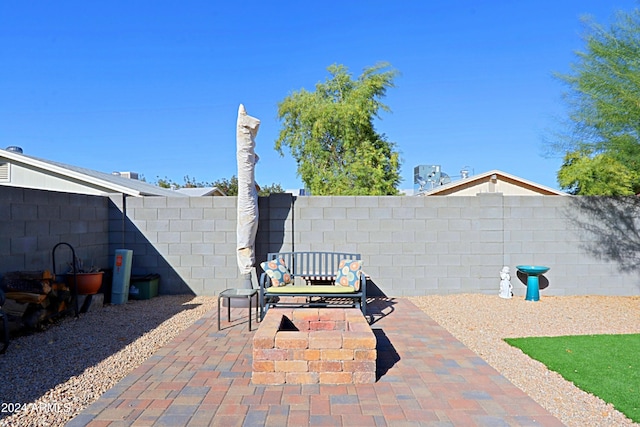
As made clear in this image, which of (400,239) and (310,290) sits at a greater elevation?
(400,239)

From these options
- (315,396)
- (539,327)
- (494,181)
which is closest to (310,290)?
(315,396)

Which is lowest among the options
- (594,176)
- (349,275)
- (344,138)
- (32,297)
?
(32,297)

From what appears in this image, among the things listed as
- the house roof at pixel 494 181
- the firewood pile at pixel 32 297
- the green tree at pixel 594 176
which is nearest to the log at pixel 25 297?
the firewood pile at pixel 32 297

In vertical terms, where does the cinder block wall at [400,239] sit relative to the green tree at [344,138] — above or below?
below

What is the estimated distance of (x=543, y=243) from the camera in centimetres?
750

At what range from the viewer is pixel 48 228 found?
5871mm

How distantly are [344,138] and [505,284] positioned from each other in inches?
425

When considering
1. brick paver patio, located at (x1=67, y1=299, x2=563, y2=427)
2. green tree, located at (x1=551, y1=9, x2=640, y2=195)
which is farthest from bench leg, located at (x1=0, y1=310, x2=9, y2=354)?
green tree, located at (x1=551, y1=9, x2=640, y2=195)

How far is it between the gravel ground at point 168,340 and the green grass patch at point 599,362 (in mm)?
126

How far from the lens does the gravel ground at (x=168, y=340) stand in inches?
118

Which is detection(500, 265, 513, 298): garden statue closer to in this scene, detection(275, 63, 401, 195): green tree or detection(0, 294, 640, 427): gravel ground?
detection(0, 294, 640, 427): gravel ground

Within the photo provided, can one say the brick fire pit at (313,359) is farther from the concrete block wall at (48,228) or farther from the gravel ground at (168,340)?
the concrete block wall at (48,228)

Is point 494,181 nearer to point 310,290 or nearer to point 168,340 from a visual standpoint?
point 310,290

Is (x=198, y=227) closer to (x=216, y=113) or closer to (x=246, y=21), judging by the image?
(x=246, y=21)
